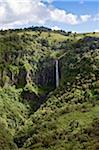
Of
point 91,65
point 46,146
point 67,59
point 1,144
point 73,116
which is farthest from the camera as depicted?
point 67,59

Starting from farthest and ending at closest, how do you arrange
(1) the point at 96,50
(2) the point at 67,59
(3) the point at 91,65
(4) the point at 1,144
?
(2) the point at 67,59 < (1) the point at 96,50 < (3) the point at 91,65 < (4) the point at 1,144

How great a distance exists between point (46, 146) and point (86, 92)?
44829 mm

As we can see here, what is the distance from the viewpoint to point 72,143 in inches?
3807

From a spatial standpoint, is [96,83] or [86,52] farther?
[86,52]

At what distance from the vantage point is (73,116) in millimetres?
122875

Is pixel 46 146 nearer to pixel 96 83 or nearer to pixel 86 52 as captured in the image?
pixel 96 83

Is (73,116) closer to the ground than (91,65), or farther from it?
closer to the ground

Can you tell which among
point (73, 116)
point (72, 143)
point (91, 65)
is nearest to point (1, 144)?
point (72, 143)

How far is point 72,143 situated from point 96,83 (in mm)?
55302

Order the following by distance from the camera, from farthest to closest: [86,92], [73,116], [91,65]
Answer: [91,65]
[86,92]
[73,116]

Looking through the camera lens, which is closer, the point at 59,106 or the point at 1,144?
the point at 1,144

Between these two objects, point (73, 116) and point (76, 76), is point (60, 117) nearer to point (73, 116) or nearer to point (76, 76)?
point (73, 116)

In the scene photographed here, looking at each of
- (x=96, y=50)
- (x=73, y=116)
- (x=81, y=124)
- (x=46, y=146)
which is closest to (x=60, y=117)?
(x=73, y=116)

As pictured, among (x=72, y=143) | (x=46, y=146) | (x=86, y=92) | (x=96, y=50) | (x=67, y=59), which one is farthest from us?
(x=67, y=59)
